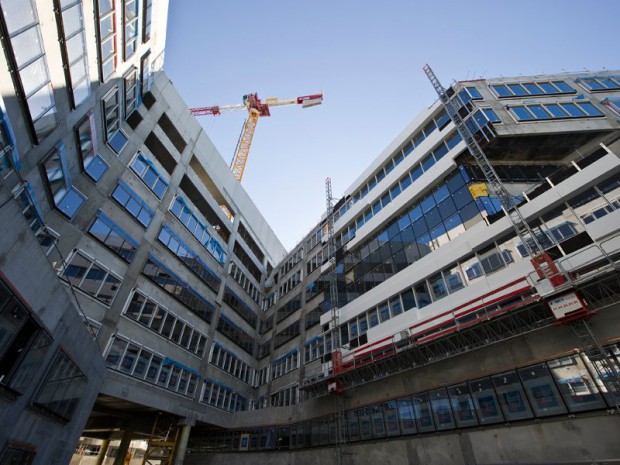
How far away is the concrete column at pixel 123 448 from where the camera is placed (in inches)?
1148

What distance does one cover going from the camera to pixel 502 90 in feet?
101

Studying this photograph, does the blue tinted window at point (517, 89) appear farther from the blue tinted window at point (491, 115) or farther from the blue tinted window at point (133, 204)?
the blue tinted window at point (133, 204)

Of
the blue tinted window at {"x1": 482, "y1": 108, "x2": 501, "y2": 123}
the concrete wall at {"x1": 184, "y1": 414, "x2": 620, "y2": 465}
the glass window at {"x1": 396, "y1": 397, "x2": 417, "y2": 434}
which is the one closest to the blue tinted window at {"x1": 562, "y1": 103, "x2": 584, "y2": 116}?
the blue tinted window at {"x1": 482, "y1": 108, "x2": 501, "y2": 123}

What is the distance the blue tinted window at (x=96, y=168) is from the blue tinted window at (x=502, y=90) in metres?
34.4

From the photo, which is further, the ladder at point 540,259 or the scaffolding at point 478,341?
the scaffolding at point 478,341

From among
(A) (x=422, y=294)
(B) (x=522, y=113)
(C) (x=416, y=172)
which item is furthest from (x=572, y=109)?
(A) (x=422, y=294)

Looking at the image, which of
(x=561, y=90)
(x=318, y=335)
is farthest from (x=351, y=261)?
(x=561, y=90)

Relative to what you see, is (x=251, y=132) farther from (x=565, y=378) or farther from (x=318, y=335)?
(x=565, y=378)

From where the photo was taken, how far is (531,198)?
20656mm

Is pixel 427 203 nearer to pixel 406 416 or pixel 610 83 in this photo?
pixel 406 416

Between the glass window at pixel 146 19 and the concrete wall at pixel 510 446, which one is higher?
the glass window at pixel 146 19

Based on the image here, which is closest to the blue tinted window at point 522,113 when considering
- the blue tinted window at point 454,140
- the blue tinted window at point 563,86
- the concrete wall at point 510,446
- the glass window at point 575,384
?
the blue tinted window at point 454,140

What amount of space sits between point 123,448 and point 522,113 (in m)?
45.4

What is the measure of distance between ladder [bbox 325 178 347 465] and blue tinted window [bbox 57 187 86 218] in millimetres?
22171
